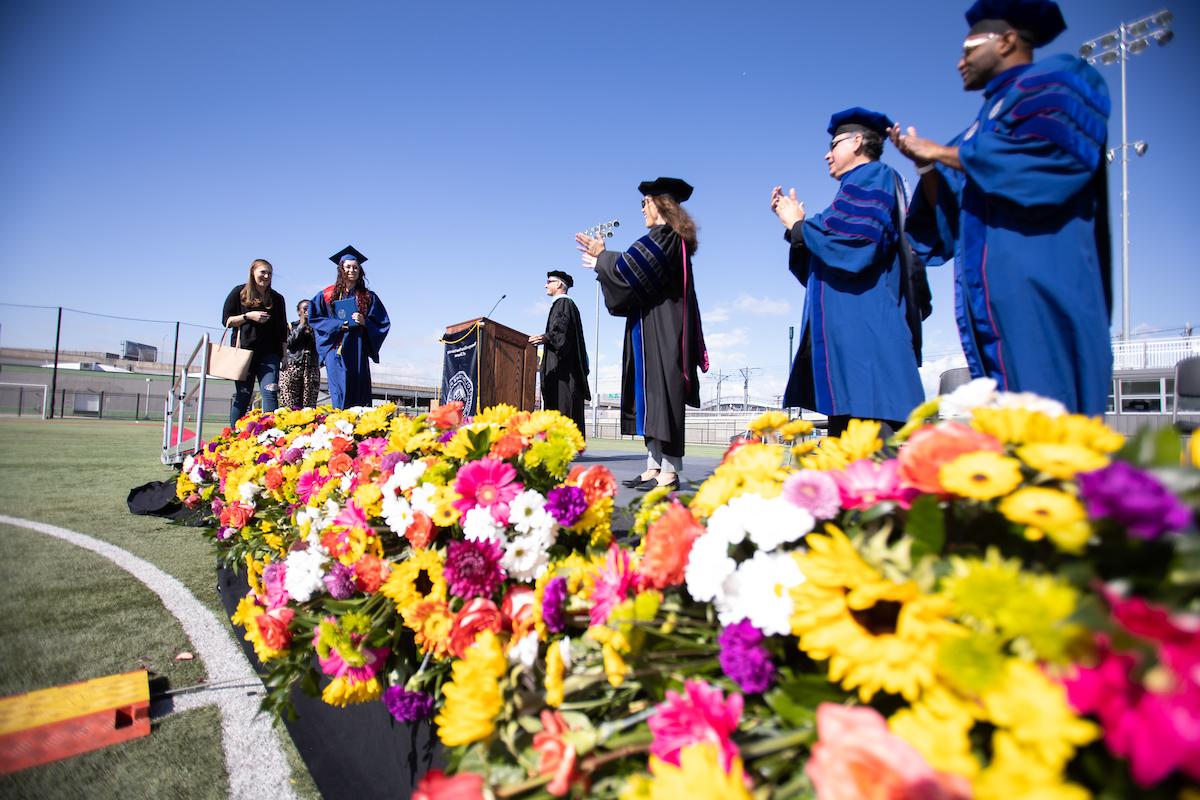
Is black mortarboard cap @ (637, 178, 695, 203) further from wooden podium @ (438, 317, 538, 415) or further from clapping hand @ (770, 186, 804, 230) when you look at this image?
wooden podium @ (438, 317, 538, 415)

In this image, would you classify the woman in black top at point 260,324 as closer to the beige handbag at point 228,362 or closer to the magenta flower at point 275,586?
the beige handbag at point 228,362

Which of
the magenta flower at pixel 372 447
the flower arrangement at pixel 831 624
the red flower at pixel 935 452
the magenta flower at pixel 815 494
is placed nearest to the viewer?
the flower arrangement at pixel 831 624

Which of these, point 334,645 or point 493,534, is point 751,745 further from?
point 334,645

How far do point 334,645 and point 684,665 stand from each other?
1021 mm

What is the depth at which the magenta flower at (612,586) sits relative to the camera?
0.96 m

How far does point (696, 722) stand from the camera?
0.70 m

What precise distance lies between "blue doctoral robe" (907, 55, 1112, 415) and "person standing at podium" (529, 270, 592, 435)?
4739 millimetres

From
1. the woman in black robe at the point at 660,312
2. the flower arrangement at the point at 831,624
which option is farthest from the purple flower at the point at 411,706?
the woman in black robe at the point at 660,312

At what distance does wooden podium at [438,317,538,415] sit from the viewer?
20.0 ft

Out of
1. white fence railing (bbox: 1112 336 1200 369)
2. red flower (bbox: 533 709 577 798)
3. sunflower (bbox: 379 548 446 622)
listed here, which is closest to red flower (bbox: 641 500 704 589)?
red flower (bbox: 533 709 577 798)

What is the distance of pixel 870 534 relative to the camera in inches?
28.6

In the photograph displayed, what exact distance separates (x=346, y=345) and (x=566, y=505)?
5.24 meters

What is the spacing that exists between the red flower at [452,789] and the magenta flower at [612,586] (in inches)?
11.5

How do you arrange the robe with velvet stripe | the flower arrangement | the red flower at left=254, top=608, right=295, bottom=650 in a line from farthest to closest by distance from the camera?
1. the robe with velvet stripe
2. the red flower at left=254, top=608, right=295, bottom=650
3. the flower arrangement
